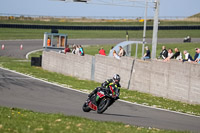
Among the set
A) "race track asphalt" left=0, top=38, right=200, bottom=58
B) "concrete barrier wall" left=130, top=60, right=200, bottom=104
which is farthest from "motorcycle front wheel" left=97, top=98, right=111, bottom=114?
"race track asphalt" left=0, top=38, right=200, bottom=58

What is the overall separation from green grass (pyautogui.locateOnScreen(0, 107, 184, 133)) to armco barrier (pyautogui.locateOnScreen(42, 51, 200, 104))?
Answer: 899 cm

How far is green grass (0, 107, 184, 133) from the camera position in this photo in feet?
31.2

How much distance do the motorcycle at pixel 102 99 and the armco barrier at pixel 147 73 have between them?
6.00 metres

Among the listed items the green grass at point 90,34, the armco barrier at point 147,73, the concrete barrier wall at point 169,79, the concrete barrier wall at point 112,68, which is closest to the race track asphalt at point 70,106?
the concrete barrier wall at point 169,79

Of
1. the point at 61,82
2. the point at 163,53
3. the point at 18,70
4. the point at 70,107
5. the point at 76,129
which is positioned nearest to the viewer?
the point at 76,129

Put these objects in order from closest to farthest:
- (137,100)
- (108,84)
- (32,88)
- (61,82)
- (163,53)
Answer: (108,84)
(137,100)
(32,88)
(163,53)
(61,82)

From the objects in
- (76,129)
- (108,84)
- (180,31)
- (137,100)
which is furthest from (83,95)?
(180,31)

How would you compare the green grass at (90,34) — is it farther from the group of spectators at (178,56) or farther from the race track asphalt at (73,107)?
the race track asphalt at (73,107)

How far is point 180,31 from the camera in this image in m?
71.2

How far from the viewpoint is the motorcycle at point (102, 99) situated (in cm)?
1429

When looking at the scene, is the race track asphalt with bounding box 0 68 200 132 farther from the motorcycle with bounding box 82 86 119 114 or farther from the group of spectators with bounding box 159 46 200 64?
the group of spectators with bounding box 159 46 200 64

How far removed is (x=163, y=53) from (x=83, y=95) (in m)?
5.55

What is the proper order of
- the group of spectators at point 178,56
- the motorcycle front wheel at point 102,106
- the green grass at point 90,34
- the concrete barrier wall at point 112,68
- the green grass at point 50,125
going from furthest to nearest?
the green grass at point 90,34 → the concrete barrier wall at point 112,68 → the group of spectators at point 178,56 → the motorcycle front wheel at point 102,106 → the green grass at point 50,125

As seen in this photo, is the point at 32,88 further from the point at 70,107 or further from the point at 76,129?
the point at 76,129
